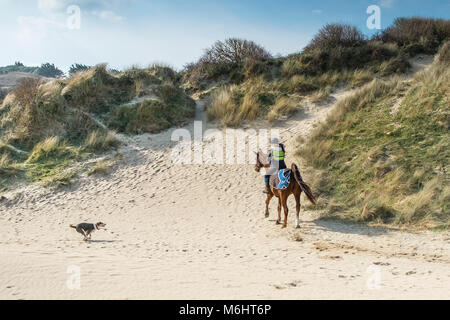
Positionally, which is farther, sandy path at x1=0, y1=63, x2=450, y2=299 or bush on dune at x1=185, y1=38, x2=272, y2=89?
bush on dune at x1=185, y1=38, x2=272, y2=89

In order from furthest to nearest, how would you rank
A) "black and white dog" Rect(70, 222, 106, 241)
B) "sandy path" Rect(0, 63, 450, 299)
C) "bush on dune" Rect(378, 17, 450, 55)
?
"bush on dune" Rect(378, 17, 450, 55)
"black and white dog" Rect(70, 222, 106, 241)
"sandy path" Rect(0, 63, 450, 299)

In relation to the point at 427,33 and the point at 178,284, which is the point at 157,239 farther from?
the point at 427,33

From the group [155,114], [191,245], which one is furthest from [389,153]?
[155,114]

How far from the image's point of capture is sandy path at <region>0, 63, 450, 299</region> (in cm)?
544

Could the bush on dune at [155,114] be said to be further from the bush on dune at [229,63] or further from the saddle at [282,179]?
the saddle at [282,179]

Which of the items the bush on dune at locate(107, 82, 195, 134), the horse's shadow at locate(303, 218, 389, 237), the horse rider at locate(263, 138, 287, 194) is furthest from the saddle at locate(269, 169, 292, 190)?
the bush on dune at locate(107, 82, 195, 134)

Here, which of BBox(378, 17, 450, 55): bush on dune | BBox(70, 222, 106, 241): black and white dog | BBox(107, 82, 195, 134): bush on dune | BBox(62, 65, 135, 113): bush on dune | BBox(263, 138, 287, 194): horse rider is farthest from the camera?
BBox(378, 17, 450, 55): bush on dune

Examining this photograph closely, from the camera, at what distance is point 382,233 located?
9570mm

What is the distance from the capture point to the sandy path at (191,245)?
5438 millimetres

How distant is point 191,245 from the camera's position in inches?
353

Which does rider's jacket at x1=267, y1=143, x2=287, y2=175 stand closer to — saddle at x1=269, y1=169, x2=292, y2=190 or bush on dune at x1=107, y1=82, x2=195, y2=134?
saddle at x1=269, y1=169, x2=292, y2=190

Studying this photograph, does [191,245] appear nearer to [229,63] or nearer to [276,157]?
[276,157]

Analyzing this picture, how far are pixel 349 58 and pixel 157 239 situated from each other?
1683cm

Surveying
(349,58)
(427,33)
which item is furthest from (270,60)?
(427,33)
